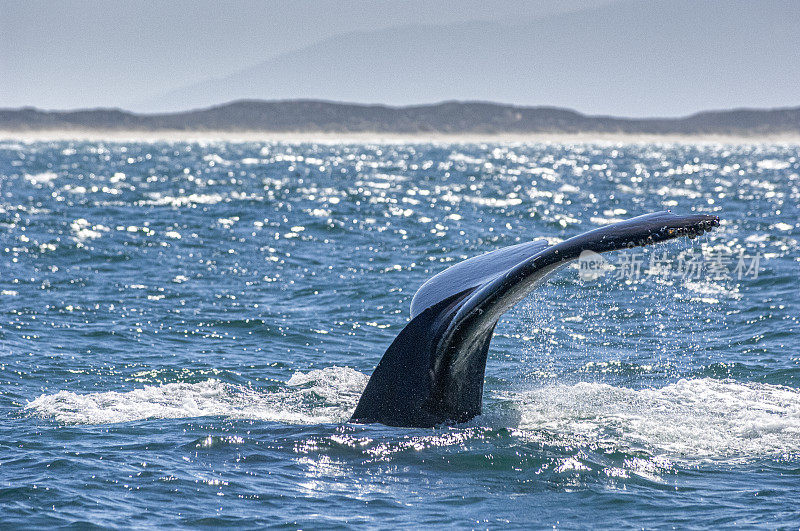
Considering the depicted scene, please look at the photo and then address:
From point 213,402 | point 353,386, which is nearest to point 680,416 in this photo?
point 353,386

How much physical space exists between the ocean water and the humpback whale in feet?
0.82

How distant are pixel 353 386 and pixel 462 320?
359cm

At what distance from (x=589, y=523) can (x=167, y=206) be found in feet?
84.5

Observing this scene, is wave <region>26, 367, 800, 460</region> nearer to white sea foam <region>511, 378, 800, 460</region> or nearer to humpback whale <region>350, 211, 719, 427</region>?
white sea foam <region>511, 378, 800, 460</region>

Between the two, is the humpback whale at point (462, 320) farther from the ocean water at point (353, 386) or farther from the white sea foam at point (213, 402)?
the white sea foam at point (213, 402)

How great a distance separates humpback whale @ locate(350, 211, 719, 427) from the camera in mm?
5621

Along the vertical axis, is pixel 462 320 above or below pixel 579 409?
above

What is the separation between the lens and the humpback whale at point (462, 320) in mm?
5621

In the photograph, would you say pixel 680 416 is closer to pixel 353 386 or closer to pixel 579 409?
pixel 579 409

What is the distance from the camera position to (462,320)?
6.48 m

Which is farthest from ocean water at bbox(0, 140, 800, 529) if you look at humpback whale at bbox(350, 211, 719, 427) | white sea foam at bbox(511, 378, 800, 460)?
humpback whale at bbox(350, 211, 719, 427)

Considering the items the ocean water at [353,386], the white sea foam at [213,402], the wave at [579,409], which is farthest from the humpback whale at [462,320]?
the white sea foam at [213,402]

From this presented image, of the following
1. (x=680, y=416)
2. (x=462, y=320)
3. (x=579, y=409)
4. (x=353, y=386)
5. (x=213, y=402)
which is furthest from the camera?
(x=353, y=386)

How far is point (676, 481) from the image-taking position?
6.87 m
